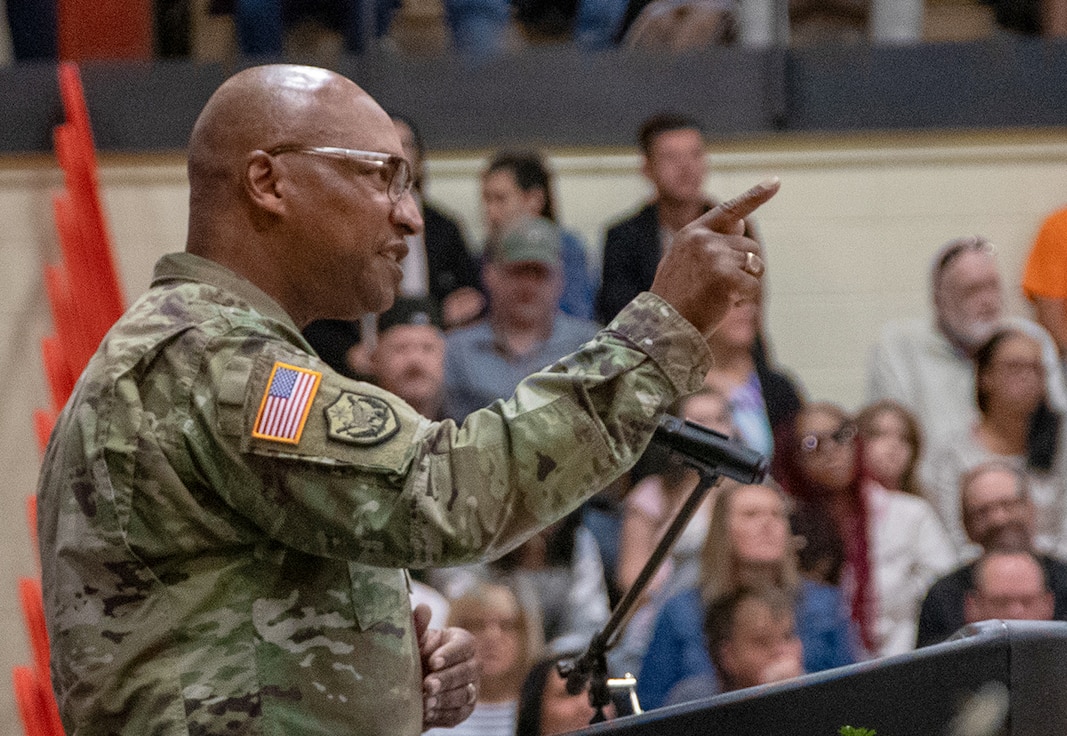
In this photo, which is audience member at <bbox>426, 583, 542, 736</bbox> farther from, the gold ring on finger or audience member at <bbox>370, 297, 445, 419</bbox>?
the gold ring on finger

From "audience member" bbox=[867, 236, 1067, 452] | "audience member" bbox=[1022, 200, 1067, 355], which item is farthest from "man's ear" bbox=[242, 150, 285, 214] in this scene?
"audience member" bbox=[1022, 200, 1067, 355]

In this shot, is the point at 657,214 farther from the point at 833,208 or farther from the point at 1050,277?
the point at 1050,277

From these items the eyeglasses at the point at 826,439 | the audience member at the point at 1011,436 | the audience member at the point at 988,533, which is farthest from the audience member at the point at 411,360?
the audience member at the point at 1011,436

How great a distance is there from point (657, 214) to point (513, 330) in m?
0.65

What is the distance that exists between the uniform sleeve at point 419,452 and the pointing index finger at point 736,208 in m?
0.12

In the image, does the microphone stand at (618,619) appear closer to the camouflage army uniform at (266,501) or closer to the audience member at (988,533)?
the camouflage army uniform at (266,501)

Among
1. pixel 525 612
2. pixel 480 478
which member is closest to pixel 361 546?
pixel 480 478

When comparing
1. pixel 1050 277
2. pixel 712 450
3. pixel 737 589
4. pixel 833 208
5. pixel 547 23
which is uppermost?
pixel 547 23

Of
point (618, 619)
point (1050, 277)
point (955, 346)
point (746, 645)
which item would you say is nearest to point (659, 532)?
point (746, 645)

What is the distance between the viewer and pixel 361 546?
126cm

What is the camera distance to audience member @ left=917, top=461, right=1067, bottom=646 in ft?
11.1

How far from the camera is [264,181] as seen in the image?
1.42 metres

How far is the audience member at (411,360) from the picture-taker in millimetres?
3643

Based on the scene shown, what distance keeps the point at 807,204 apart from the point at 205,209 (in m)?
3.64
